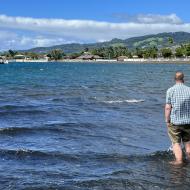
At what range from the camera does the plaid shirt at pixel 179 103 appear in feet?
36.6

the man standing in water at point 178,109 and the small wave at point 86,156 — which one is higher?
the man standing in water at point 178,109

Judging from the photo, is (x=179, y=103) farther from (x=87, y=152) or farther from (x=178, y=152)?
(x=87, y=152)

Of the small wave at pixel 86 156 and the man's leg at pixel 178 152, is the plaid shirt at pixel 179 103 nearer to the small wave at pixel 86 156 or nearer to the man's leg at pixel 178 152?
the man's leg at pixel 178 152

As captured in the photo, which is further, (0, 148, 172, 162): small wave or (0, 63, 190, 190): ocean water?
(0, 148, 172, 162): small wave

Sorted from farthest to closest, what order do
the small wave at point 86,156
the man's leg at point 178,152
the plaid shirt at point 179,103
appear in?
1. the small wave at point 86,156
2. the man's leg at point 178,152
3. the plaid shirt at point 179,103

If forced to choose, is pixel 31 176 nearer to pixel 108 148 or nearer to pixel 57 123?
pixel 108 148

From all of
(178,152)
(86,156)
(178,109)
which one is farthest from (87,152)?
(178,109)

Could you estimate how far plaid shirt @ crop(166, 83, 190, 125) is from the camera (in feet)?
36.6

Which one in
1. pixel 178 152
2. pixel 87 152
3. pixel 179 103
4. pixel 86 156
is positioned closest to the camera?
pixel 179 103

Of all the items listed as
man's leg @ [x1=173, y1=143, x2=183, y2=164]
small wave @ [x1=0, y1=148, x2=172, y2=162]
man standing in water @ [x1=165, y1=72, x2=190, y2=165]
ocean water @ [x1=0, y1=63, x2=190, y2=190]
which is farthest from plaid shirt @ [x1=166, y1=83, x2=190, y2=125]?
small wave @ [x1=0, y1=148, x2=172, y2=162]

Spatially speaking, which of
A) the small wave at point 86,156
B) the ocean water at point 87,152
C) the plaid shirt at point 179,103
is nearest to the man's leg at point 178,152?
the ocean water at point 87,152

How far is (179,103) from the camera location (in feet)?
36.6

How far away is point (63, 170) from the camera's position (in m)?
11.3

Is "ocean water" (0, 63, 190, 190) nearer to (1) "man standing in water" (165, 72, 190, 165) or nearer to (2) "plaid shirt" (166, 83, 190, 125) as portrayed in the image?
(1) "man standing in water" (165, 72, 190, 165)
